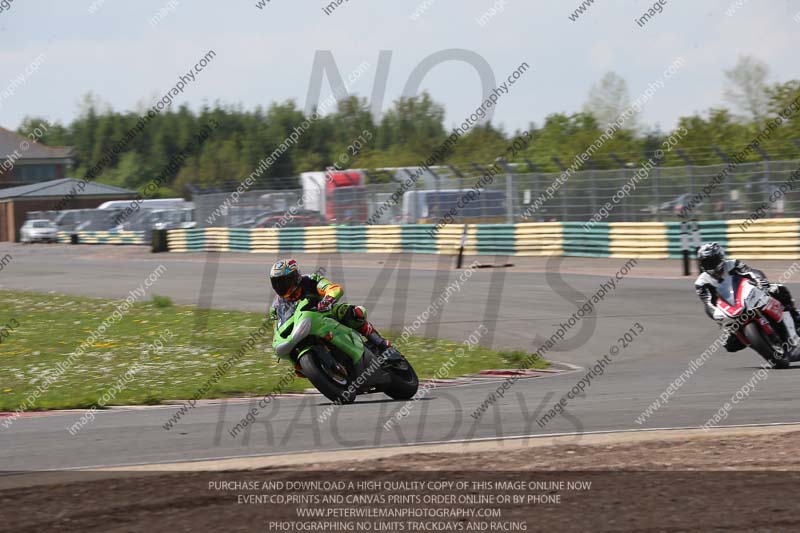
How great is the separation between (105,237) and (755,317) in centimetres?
5097

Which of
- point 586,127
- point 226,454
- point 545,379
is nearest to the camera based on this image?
point 226,454

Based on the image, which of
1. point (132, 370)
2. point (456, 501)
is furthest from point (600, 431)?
point (132, 370)

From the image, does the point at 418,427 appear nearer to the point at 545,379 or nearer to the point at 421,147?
the point at 545,379

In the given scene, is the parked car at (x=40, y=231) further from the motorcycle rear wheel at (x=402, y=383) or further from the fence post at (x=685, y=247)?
the motorcycle rear wheel at (x=402, y=383)

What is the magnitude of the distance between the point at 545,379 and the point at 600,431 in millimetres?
4362

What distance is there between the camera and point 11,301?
27.6 metres

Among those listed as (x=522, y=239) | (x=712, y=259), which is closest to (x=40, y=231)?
(x=522, y=239)

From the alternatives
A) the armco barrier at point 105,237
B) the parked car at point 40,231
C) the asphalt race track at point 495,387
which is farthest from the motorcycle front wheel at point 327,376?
the parked car at point 40,231

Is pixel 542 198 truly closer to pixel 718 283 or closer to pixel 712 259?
pixel 718 283

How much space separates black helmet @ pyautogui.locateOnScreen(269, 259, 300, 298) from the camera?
1079 centimetres

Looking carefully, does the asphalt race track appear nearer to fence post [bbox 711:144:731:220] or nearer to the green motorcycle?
the green motorcycle

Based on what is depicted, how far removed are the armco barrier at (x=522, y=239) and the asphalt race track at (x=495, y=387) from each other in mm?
876

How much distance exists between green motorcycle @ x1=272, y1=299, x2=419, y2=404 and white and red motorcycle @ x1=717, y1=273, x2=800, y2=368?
3920 mm

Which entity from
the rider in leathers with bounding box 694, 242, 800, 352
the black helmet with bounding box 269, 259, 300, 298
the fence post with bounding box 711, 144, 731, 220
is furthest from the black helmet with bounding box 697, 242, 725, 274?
the fence post with bounding box 711, 144, 731, 220
